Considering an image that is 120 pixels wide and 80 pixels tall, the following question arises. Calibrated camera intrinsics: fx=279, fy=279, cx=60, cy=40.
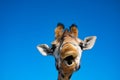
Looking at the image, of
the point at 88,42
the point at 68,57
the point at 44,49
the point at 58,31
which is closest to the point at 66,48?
the point at 68,57

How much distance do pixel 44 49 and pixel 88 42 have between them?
1.45m

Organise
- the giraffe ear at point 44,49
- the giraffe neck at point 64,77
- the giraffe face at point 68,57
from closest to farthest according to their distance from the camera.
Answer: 1. the giraffe face at point 68,57
2. the giraffe neck at point 64,77
3. the giraffe ear at point 44,49

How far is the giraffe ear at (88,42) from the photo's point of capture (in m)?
8.74

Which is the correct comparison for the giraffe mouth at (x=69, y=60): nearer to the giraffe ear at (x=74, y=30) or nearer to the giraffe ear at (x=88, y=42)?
the giraffe ear at (x=74, y=30)

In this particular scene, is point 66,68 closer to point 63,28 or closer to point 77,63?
point 77,63

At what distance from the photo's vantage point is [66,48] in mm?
6734

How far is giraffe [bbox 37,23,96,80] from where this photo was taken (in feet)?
22.2

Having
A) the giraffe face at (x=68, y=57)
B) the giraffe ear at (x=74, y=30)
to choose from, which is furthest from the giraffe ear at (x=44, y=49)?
the giraffe face at (x=68, y=57)

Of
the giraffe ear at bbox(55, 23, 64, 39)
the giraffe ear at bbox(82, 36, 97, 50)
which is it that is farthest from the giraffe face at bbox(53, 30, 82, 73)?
the giraffe ear at bbox(82, 36, 97, 50)

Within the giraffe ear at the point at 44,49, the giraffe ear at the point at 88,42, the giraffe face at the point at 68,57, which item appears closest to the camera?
the giraffe face at the point at 68,57

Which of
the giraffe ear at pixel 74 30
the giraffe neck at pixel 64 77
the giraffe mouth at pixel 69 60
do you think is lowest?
the giraffe mouth at pixel 69 60

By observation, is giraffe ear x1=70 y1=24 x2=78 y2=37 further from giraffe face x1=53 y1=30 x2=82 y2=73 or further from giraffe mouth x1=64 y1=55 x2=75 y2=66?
giraffe mouth x1=64 y1=55 x2=75 y2=66

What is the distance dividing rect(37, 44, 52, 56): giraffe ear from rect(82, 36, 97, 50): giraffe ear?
1104 mm

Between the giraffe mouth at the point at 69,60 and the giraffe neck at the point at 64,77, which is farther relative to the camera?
the giraffe neck at the point at 64,77
